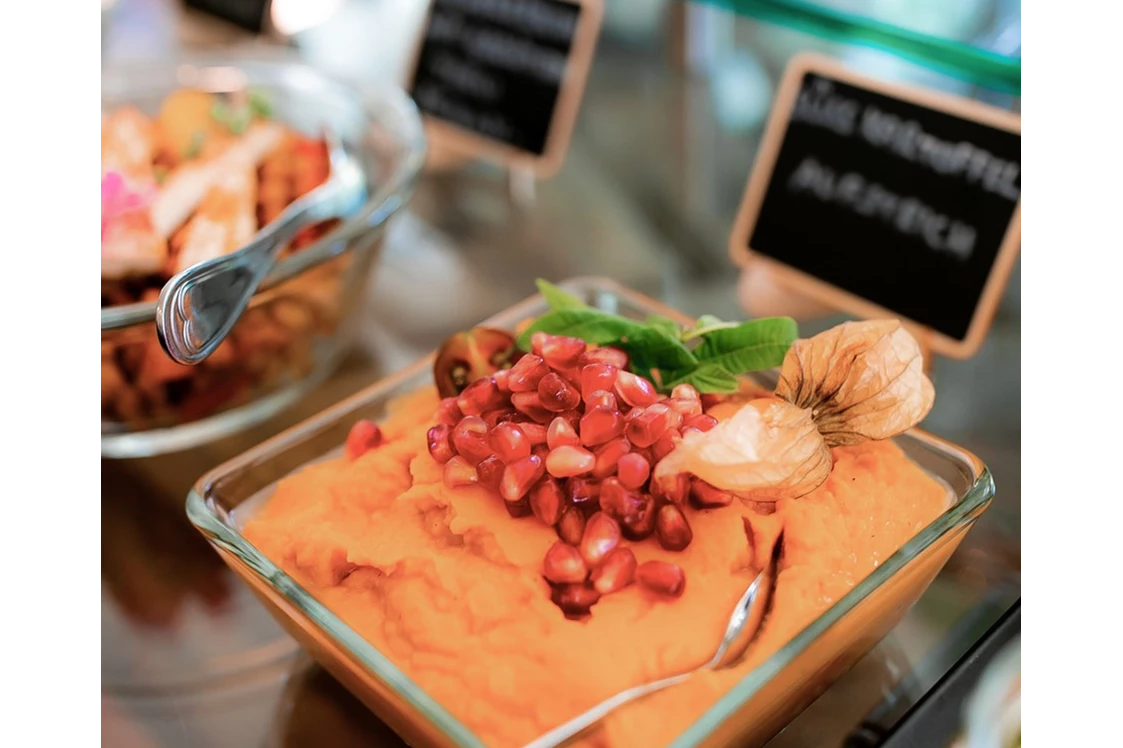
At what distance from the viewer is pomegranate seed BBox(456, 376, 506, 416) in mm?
797

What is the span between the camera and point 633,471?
71cm

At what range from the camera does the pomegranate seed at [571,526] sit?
70 cm

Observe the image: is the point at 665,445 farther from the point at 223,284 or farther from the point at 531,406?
the point at 223,284

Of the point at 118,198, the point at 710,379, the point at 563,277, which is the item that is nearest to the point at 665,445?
the point at 710,379

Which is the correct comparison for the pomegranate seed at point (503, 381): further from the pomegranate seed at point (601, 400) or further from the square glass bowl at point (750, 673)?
the square glass bowl at point (750, 673)

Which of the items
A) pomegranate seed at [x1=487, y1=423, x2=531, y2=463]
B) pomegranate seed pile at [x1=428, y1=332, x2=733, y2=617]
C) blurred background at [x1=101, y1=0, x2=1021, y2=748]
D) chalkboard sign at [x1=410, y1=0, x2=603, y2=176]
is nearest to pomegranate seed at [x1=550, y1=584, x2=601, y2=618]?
pomegranate seed pile at [x1=428, y1=332, x2=733, y2=617]

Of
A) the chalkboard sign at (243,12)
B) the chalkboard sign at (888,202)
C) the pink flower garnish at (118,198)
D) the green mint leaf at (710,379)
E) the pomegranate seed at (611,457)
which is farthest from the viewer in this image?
the chalkboard sign at (243,12)

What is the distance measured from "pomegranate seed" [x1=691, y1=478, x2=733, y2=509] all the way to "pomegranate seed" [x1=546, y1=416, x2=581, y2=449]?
0.09 meters

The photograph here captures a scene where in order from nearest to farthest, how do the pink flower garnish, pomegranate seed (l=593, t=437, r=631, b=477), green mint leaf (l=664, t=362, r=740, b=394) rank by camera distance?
1. pomegranate seed (l=593, t=437, r=631, b=477)
2. green mint leaf (l=664, t=362, r=740, b=394)
3. the pink flower garnish

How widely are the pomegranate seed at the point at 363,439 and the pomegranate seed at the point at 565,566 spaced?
0.78 feet

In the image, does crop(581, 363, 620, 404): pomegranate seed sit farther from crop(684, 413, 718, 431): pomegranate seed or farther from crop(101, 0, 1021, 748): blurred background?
crop(101, 0, 1021, 748): blurred background

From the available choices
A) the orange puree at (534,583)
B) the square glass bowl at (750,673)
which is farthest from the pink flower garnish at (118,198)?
the orange puree at (534,583)

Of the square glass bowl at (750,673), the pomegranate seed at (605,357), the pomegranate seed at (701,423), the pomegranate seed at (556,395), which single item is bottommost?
the square glass bowl at (750,673)
